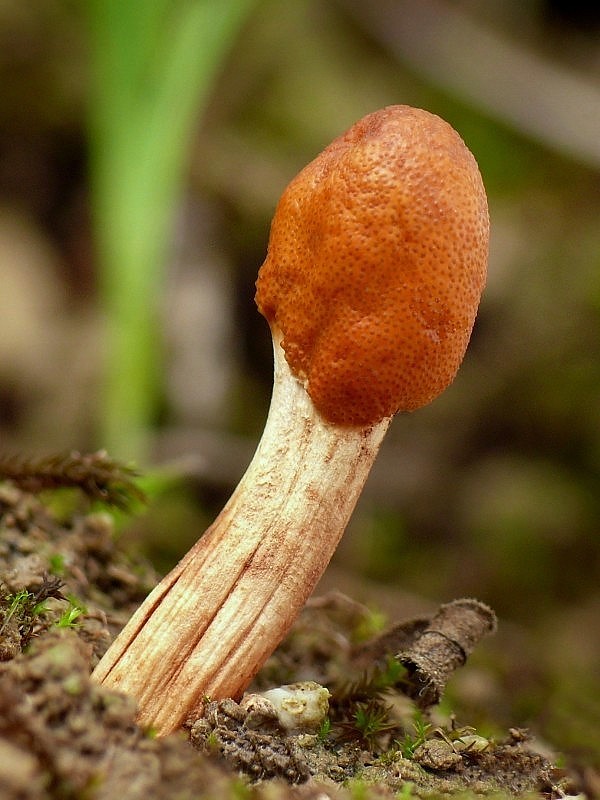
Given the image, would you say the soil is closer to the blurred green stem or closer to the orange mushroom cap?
the orange mushroom cap

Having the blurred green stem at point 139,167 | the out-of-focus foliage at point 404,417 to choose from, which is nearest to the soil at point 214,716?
the blurred green stem at point 139,167

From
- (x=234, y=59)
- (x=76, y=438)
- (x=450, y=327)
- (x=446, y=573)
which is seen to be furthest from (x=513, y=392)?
(x=450, y=327)

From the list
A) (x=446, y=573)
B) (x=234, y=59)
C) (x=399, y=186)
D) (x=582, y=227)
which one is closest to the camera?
(x=399, y=186)

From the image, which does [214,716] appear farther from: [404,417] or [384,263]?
[404,417]

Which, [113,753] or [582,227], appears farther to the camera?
[582,227]

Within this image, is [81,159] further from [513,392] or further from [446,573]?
[446,573]

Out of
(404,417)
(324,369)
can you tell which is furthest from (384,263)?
(404,417)

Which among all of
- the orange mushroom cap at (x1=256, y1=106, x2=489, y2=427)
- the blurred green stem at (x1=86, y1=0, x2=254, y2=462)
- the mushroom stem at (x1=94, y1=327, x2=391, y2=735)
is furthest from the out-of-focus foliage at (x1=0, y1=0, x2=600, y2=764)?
the orange mushroom cap at (x1=256, y1=106, x2=489, y2=427)
